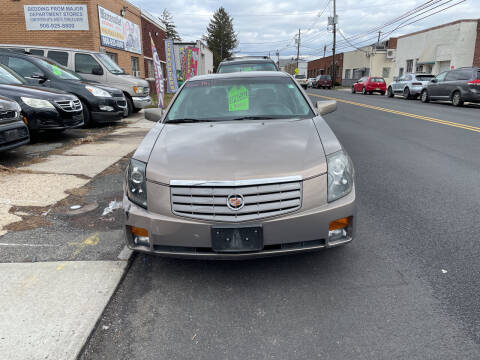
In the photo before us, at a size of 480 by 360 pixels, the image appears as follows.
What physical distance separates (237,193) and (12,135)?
4.81 metres

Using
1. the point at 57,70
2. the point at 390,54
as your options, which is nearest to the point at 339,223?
the point at 57,70

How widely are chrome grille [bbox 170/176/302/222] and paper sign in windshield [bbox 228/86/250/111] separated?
1.56 m

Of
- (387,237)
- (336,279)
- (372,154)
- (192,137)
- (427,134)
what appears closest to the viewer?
(336,279)

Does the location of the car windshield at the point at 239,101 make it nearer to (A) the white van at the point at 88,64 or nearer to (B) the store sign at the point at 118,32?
(A) the white van at the point at 88,64

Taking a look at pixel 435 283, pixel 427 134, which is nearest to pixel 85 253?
pixel 435 283

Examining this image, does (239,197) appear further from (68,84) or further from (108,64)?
(108,64)

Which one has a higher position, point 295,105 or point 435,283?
point 295,105

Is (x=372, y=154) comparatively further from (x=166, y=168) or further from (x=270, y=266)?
(x=166, y=168)

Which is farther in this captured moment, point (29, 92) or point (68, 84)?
point (68, 84)

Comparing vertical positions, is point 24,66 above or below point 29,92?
above

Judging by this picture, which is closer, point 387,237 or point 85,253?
point 85,253

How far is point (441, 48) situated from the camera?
3334 cm

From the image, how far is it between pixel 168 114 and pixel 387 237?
2515 millimetres

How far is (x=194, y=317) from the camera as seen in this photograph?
2.50 metres
